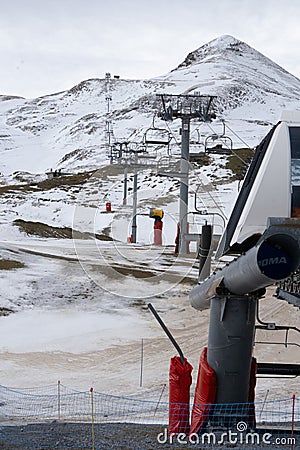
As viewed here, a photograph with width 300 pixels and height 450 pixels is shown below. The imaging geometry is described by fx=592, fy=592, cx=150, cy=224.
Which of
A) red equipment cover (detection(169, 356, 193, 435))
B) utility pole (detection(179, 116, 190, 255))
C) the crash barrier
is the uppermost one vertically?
utility pole (detection(179, 116, 190, 255))

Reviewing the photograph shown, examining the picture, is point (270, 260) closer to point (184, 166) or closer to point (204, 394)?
point (204, 394)

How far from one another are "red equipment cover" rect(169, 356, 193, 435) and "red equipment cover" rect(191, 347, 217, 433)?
0.45 m

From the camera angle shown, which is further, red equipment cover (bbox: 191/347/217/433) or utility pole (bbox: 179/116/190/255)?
utility pole (bbox: 179/116/190/255)

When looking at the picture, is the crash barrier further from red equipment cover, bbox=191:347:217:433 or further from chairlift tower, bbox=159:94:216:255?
chairlift tower, bbox=159:94:216:255

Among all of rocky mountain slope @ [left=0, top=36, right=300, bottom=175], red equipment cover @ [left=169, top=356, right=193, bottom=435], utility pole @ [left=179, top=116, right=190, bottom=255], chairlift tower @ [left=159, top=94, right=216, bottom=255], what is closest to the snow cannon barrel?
red equipment cover @ [left=169, top=356, right=193, bottom=435]

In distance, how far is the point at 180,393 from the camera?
9.37 m

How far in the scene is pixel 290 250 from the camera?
5777 mm

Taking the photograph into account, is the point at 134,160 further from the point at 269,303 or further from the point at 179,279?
the point at 269,303

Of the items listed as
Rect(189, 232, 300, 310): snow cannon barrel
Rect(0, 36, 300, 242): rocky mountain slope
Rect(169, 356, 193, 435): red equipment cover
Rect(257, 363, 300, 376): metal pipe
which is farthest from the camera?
Rect(0, 36, 300, 242): rocky mountain slope

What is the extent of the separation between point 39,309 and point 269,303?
907 centimetres

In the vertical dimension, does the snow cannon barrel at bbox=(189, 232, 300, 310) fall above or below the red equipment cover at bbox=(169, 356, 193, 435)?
above

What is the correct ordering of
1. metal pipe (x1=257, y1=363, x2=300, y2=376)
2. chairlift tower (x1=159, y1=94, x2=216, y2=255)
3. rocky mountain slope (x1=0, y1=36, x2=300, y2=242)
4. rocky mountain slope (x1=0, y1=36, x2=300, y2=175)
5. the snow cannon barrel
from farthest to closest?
rocky mountain slope (x1=0, y1=36, x2=300, y2=175), rocky mountain slope (x1=0, y1=36, x2=300, y2=242), chairlift tower (x1=159, y1=94, x2=216, y2=255), metal pipe (x1=257, y1=363, x2=300, y2=376), the snow cannon barrel

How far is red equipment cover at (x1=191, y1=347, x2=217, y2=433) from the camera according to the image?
8672 mm

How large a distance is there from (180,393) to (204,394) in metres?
0.73
